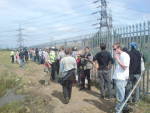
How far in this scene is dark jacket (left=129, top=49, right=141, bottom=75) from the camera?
959 centimetres

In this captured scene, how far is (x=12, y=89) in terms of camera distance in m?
16.9

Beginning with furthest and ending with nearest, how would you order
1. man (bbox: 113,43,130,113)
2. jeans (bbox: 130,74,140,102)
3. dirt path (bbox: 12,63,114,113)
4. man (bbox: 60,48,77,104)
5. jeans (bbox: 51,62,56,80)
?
jeans (bbox: 51,62,56,80)
man (bbox: 60,48,77,104)
dirt path (bbox: 12,63,114,113)
jeans (bbox: 130,74,140,102)
man (bbox: 113,43,130,113)

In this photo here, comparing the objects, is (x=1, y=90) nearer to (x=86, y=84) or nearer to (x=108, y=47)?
(x=86, y=84)

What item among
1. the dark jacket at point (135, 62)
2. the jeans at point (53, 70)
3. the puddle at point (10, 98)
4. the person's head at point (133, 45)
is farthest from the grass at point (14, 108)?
the person's head at point (133, 45)

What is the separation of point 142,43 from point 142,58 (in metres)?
0.81

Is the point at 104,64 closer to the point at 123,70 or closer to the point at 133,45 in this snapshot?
the point at 133,45

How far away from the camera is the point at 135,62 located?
962cm

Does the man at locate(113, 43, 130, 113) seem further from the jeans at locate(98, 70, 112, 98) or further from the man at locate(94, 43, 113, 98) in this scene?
the jeans at locate(98, 70, 112, 98)

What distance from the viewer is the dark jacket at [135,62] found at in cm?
959

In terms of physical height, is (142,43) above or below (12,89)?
above

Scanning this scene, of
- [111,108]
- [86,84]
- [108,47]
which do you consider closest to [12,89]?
[86,84]

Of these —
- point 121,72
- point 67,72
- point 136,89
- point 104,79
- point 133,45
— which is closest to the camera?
point 121,72

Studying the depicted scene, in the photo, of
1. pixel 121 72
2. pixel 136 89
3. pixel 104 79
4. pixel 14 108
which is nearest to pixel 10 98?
pixel 14 108

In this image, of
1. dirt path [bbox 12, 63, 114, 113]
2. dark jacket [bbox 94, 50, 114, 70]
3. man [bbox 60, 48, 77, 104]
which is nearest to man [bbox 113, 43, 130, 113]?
dirt path [bbox 12, 63, 114, 113]
